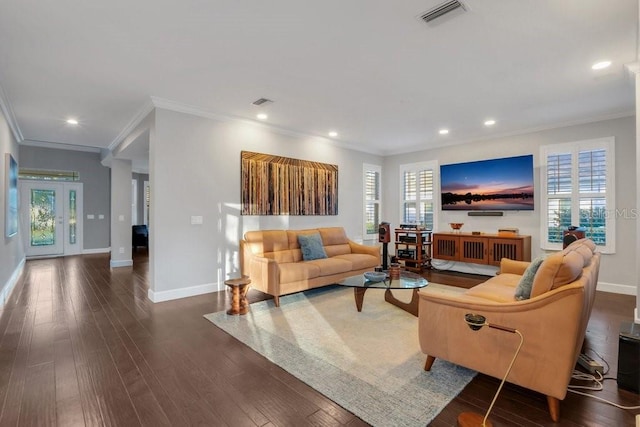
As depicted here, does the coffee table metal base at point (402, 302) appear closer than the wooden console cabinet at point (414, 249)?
Yes

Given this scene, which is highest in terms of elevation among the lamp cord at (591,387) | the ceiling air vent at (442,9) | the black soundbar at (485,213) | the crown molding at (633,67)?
the ceiling air vent at (442,9)

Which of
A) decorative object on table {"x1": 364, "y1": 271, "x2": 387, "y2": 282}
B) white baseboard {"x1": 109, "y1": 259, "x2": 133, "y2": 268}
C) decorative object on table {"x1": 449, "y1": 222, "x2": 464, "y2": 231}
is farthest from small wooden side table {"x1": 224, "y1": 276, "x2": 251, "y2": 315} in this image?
white baseboard {"x1": 109, "y1": 259, "x2": 133, "y2": 268}

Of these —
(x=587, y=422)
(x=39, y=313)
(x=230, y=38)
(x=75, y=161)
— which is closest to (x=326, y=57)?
(x=230, y=38)

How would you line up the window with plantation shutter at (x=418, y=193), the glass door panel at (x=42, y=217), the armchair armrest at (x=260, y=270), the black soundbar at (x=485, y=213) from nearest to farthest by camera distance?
the armchair armrest at (x=260, y=270) < the black soundbar at (x=485, y=213) < the window with plantation shutter at (x=418, y=193) < the glass door panel at (x=42, y=217)

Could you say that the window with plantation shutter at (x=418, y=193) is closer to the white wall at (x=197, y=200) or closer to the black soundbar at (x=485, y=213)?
the black soundbar at (x=485, y=213)

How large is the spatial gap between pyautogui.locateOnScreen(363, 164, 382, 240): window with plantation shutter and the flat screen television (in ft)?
5.01

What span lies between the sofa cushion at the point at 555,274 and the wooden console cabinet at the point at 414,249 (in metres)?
4.37

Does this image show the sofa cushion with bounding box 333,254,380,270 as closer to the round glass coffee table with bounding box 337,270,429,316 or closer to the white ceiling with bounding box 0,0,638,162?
the round glass coffee table with bounding box 337,270,429,316

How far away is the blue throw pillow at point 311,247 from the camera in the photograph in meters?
5.04

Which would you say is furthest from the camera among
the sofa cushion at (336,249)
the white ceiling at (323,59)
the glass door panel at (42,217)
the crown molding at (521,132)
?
the glass door panel at (42,217)

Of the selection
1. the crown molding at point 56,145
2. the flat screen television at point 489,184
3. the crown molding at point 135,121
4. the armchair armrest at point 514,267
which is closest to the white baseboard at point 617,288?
the flat screen television at point 489,184

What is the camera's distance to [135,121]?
5098 millimetres

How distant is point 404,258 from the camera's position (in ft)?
21.5

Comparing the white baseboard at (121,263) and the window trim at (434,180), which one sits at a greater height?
the window trim at (434,180)
